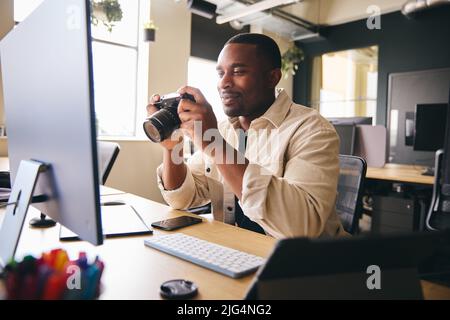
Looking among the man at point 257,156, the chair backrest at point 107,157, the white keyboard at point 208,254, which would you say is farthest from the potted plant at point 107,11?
the white keyboard at point 208,254

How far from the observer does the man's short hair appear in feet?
4.04

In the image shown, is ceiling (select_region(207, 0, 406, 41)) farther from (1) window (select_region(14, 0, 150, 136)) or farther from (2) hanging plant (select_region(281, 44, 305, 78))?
(1) window (select_region(14, 0, 150, 136))

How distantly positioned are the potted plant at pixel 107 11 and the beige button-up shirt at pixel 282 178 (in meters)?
2.56

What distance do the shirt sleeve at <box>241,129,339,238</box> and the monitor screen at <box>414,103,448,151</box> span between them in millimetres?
2348

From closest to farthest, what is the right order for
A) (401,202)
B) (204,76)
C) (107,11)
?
1. (401,202)
2. (107,11)
3. (204,76)

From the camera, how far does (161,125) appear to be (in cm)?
89

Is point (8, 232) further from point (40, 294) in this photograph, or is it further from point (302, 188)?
point (302, 188)

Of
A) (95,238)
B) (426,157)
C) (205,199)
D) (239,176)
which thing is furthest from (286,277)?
(426,157)

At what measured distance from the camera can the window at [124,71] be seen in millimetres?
4008

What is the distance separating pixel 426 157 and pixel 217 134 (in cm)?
423

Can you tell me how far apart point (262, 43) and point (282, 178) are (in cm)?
50
